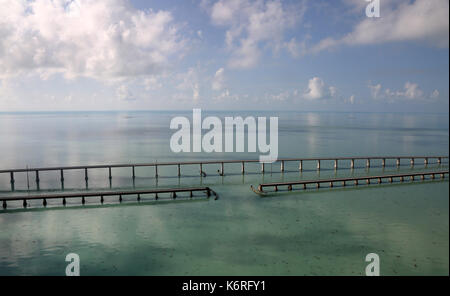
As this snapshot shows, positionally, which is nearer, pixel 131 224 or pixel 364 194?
pixel 131 224

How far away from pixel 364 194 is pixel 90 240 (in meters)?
26.3

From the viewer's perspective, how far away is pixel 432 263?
50.4 ft

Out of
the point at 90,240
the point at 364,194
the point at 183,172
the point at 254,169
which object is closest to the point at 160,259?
the point at 90,240

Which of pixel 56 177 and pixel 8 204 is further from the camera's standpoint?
pixel 56 177

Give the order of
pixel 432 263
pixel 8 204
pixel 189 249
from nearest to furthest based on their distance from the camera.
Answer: pixel 432 263, pixel 189 249, pixel 8 204

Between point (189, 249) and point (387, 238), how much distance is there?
13108 millimetres

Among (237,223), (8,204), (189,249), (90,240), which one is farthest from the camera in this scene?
(8,204)

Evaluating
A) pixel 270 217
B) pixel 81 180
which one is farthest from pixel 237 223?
pixel 81 180

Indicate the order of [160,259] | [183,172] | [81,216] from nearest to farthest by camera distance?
[160,259] → [81,216] → [183,172]

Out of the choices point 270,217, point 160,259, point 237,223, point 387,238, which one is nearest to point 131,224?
point 160,259

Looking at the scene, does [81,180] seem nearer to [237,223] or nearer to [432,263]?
[237,223]

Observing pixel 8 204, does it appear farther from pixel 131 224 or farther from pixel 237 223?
pixel 237 223

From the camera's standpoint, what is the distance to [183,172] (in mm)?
43438

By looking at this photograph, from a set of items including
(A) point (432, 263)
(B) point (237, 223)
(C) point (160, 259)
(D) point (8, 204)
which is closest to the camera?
(A) point (432, 263)
